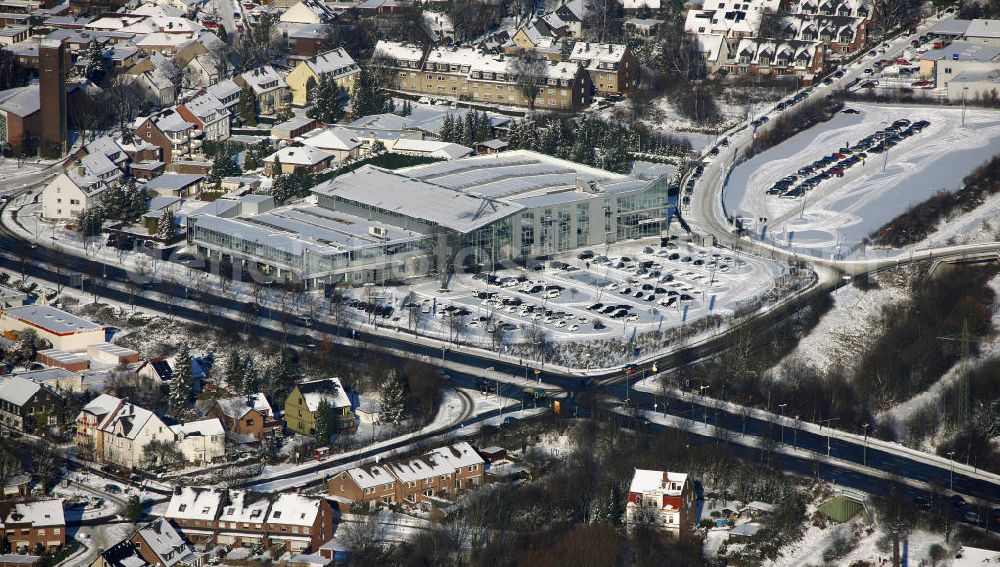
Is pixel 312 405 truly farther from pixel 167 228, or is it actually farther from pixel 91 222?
pixel 91 222

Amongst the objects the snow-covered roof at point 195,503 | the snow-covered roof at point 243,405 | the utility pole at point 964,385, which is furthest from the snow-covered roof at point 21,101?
the utility pole at point 964,385

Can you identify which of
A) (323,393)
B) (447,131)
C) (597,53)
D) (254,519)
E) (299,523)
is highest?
(597,53)

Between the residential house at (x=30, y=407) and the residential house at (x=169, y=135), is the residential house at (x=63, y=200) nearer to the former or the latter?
the residential house at (x=169, y=135)

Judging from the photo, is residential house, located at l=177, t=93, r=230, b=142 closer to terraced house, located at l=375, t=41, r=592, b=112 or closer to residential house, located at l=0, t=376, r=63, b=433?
terraced house, located at l=375, t=41, r=592, b=112

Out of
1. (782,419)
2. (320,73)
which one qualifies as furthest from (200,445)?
(320,73)

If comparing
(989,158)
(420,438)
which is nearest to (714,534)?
(420,438)

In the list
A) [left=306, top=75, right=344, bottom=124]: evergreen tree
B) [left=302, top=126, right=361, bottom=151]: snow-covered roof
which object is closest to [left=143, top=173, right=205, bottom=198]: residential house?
[left=302, top=126, right=361, bottom=151]: snow-covered roof
